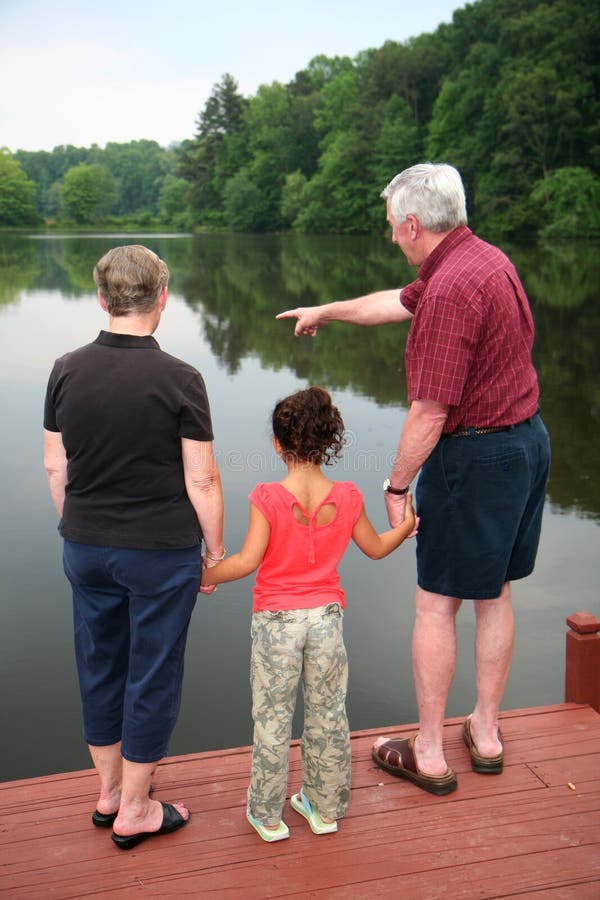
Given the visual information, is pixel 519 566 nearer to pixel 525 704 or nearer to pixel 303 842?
pixel 303 842

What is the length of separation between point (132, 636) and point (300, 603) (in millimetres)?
430

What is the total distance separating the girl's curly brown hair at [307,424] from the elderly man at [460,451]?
10.4 inches

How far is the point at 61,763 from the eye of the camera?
4.06 meters

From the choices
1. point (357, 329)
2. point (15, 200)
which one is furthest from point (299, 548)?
point (15, 200)

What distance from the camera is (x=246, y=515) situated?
673 centimetres

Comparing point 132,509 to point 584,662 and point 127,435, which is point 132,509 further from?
point 584,662

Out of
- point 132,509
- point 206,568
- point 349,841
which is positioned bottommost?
point 349,841

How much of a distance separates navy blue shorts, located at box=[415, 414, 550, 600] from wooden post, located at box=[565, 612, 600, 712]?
650 millimetres

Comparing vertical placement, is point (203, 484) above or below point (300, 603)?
above

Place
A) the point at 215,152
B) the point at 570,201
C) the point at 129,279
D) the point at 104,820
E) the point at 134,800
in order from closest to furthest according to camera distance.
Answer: the point at 129,279
the point at 134,800
the point at 104,820
the point at 570,201
the point at 215,152

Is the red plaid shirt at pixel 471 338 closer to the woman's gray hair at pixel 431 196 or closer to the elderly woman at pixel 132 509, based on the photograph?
the woman's gray hair at pixel 431 196

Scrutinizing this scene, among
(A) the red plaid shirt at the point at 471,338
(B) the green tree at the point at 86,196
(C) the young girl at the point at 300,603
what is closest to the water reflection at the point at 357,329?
(A) the red plaid shirt at the point at 471,338

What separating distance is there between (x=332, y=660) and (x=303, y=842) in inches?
19.6

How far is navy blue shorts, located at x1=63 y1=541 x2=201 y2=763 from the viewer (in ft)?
6.93
